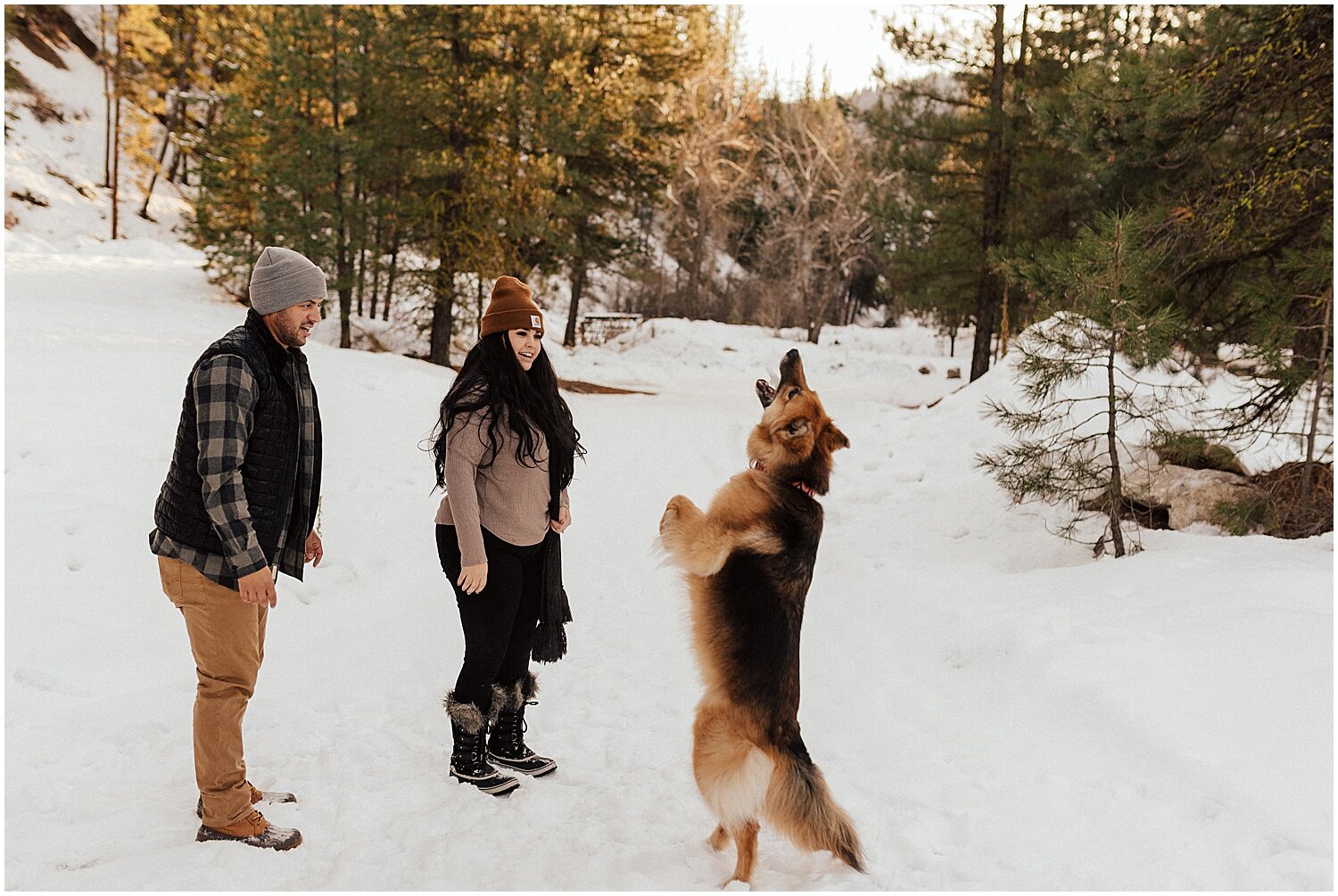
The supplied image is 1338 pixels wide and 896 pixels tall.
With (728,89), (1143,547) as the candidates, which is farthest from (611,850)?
(728,89)

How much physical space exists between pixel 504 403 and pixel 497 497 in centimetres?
41

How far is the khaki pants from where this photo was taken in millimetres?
2908

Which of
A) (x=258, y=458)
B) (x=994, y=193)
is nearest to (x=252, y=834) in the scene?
(x=258, y=458)

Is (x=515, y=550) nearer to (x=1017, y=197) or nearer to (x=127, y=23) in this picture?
(x=1017, y=197)

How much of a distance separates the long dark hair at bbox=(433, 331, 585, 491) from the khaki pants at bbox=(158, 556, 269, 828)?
0.92 metres

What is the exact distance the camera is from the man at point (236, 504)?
9.14ft

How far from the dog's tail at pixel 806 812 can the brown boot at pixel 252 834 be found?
1.83m

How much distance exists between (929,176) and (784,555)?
1491 cm

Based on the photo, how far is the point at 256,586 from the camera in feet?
9.36

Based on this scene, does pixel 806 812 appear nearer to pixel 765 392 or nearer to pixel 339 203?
pixel 765 392

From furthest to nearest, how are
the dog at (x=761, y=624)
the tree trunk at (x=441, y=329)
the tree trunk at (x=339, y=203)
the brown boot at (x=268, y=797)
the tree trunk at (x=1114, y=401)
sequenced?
the tree trunk at (x=441, y=329), the tree trunk at (x=339, y=203), the tree trunk at (x=1114, y=401), the brown boot at (x=268, y=797), the dog at (x=761, y=624)

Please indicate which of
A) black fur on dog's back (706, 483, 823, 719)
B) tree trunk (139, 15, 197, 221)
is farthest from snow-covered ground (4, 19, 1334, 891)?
tree trunk (139, 15, 197, 221)

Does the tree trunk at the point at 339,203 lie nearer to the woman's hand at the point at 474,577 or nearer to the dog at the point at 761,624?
the woman's hand at the point at 474,577

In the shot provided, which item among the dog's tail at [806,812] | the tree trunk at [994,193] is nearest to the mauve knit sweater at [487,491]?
the dog's tail at [806,812]
